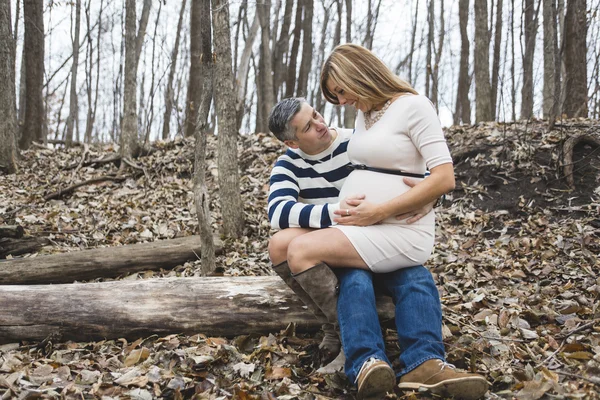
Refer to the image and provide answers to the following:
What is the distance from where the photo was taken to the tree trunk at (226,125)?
495 cm

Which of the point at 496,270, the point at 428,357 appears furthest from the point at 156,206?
the point at 428,357

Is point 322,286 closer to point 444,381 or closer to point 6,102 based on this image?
point 444,381

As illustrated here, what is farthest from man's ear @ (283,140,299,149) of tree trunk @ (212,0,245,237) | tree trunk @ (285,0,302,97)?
tree trunk @ (285,0,302,97)

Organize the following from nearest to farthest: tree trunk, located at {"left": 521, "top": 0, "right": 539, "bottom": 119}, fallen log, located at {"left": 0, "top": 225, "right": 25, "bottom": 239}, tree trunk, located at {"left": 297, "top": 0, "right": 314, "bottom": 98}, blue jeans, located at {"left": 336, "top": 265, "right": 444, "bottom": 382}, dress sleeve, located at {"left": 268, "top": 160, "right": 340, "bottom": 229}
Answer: blue jeans, located at {"left": 336, "top": 265, "right": 444, "bottom": 382}, dress sleeve, located at {"left": 268, "top": 160, "right": 340, "bottom": 229}, fallen log, located at {"left": 0, "top": 225, "right": 25, "bottom": 239}, tree trunk, located at {"left": 521, "top": 0, "right": 539, "bottom": 119}, tree trunk, located at {"left": 297, "top": 0, "right": 314, "bottom": 98}

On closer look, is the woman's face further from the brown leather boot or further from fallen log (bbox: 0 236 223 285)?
fallen log (bbox: 0 236 223 285)

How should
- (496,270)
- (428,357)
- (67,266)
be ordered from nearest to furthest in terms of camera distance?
(428,357), (496,270), (67,266)

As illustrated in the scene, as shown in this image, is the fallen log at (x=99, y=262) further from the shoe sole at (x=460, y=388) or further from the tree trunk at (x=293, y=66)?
the tree trunk at (x=293, y=66)

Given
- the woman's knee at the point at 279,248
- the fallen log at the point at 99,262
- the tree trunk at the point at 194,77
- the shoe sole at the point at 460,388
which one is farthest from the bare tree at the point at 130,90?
the shoe sole at the point at 460,388

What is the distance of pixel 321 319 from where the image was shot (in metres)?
2.92

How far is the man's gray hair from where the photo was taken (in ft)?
9.30

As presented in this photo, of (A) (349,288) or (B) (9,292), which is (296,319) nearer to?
(A) (349,288)

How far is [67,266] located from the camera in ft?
15.1

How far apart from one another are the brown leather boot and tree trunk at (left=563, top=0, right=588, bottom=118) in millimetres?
6074

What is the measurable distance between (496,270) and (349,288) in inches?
84.5
